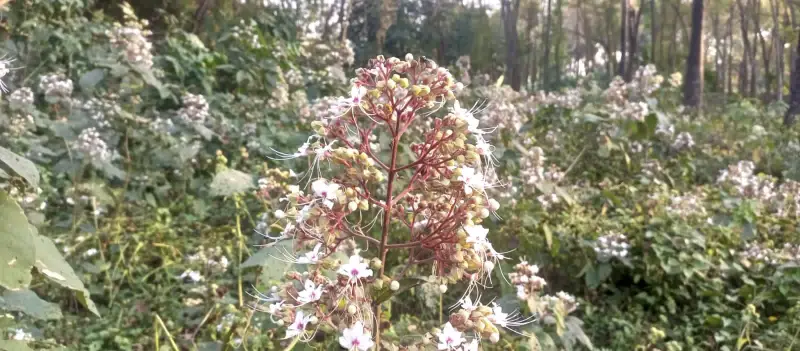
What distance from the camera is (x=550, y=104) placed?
552 centimetres

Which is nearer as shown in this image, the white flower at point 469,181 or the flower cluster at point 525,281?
the white flower at point 469,181

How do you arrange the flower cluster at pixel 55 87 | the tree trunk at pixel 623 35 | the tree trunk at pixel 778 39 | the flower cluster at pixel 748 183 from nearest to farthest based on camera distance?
the flower cluster at pixel 55 87 → the flower cluster at pixel 748 183 → the tree trunk at pixel 623 35 → the tree trunk at pixel 778 39

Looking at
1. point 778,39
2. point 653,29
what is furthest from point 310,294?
point 778,39

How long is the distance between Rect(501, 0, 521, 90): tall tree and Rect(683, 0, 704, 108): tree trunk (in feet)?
7.06

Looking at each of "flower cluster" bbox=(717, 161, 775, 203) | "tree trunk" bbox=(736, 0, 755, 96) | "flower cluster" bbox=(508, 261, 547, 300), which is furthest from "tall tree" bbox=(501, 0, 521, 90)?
"flower cluster" bbox=(508, 261, 547, 300)

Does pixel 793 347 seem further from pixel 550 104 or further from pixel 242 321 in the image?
pixel 550 104

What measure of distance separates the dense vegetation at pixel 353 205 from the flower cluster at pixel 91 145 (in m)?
0.02

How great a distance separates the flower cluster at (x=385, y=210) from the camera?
940 millimetres

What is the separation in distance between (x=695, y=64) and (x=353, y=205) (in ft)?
26.4

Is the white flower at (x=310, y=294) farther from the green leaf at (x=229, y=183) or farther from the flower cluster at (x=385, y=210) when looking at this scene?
the green leaf at (x=229, y=183)

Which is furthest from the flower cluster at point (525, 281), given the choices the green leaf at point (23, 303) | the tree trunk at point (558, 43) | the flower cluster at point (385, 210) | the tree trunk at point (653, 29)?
the tree trunk at point (653, 29)

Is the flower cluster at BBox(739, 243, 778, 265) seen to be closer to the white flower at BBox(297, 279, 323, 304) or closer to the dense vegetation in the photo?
the dense vegetation

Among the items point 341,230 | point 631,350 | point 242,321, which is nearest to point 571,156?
point 631,350

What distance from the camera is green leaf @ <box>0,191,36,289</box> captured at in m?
0.82
